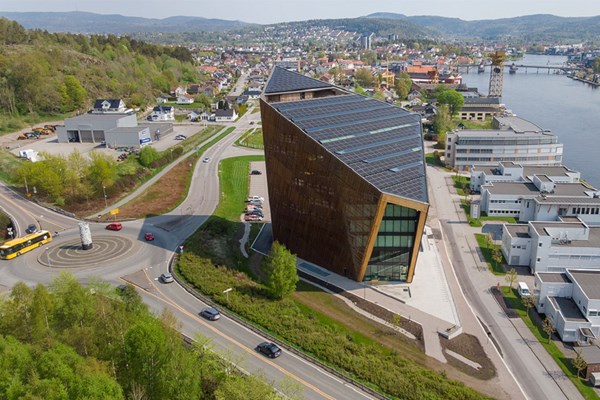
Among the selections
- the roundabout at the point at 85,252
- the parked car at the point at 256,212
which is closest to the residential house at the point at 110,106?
the parked car at the point at 256,212

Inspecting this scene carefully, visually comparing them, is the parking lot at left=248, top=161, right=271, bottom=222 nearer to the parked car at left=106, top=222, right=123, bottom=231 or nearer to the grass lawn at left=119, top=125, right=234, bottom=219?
the grass lawn at left=119, top=125, right=234, bottom=219

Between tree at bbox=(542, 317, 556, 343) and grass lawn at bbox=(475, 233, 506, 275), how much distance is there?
10315mm

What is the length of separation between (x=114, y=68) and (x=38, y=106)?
4177 centimetres

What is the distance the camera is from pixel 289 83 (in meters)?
62.7

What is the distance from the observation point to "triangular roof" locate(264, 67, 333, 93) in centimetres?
6094

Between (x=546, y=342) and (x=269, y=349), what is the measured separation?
23.0 metres

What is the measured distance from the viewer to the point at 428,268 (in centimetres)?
5150

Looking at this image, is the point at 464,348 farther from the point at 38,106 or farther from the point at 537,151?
the point at 38,106

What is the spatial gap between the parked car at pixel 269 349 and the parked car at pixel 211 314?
534 cm

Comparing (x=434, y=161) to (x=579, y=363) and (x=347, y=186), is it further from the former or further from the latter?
(x=579, y=363)

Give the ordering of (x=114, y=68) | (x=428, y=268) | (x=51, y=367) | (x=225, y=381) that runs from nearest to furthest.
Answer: (x=51, y=367) < (x=225, y=381) < (x=428, y=268) < (x=114, y=68)

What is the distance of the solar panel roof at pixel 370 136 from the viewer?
44703 millimetres

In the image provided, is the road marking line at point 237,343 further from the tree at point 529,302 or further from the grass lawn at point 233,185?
the grass lawn at point 233,185

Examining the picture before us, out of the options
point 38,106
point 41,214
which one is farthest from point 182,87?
point 41,214
